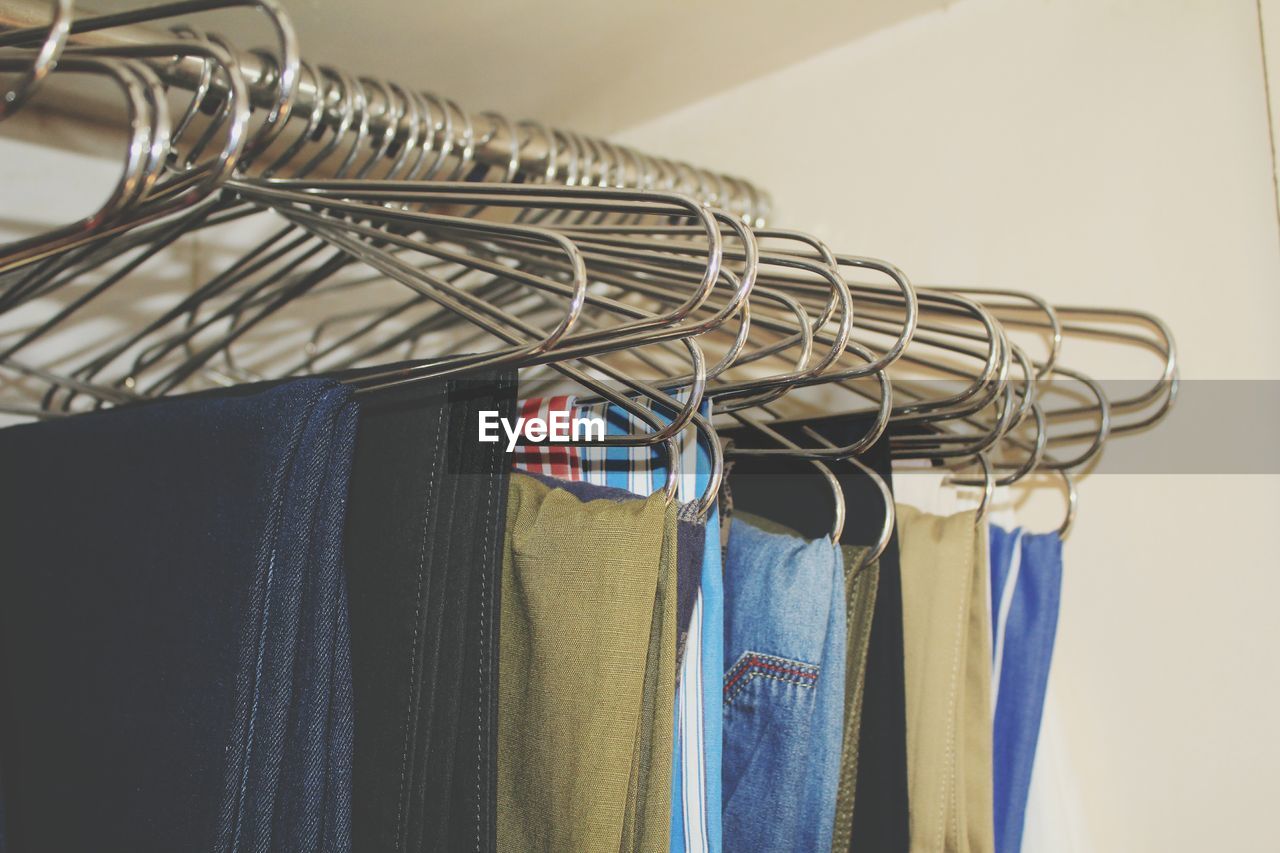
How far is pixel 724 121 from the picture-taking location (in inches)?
42.8

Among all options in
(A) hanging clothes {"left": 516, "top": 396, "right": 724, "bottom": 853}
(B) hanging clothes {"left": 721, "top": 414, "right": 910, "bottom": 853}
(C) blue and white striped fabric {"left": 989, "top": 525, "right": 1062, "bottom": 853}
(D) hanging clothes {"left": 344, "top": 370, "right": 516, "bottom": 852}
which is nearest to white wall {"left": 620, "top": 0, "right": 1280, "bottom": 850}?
(C) blue and white striped fabric {"left": 989, "top": 525, "right": 1062, "bottom": 853}

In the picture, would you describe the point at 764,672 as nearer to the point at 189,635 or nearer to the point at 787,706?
the point at 787,706

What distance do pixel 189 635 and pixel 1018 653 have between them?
538 millimetres

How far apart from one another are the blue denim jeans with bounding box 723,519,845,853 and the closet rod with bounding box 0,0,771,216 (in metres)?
0.38

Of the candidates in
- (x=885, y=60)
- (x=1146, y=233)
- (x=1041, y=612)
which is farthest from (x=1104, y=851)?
(x=885, y=60)

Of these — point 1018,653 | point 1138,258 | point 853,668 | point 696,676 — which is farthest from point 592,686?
point 1138,258

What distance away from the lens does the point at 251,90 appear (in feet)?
2.04

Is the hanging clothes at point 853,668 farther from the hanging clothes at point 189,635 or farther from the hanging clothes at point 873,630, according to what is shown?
the hanging clothes at point 189,635

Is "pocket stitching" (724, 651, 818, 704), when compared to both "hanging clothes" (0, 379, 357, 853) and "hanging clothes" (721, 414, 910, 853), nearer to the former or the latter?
"hanging clothes" (721, 414, 910, 853)

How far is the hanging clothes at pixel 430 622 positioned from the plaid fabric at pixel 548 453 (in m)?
0.07

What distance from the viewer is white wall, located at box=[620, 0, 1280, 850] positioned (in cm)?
74

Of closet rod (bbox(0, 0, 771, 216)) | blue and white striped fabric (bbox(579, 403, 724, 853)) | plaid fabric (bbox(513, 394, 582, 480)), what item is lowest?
blue and white striped fabric (bbox(579, 403, 724, 853))

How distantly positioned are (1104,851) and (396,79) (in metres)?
0.94

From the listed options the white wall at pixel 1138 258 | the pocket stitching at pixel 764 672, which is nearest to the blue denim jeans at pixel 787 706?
the pocket stitching at pixel 764 672
